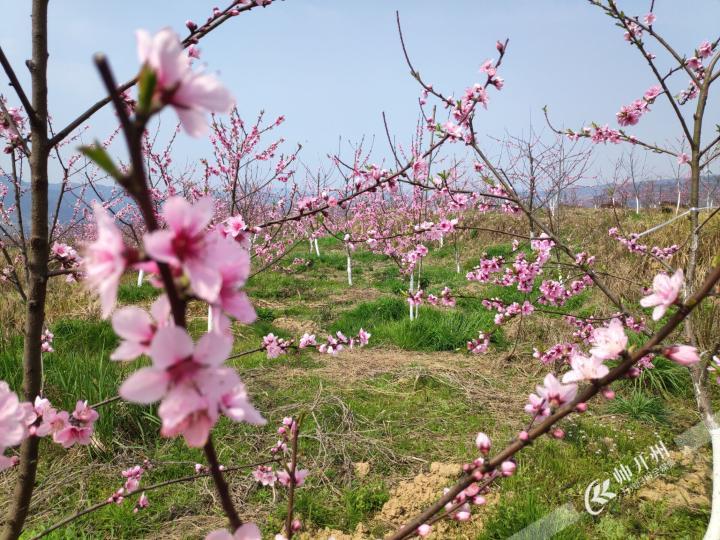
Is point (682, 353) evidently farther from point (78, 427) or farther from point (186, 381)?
point (78, 427)

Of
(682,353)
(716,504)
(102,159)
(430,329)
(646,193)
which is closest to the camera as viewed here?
(102,159)

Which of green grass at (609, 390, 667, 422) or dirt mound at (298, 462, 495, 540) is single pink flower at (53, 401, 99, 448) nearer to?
dirt mound at (298, 462, 495, 540)

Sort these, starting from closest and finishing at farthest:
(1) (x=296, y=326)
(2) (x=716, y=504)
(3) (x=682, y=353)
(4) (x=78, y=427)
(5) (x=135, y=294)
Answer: (3) (x=682, y=353) → (4) (x=78, y=427) → (2) (x=716, y=504) → (1) (x=296, y=326) → (5) (x=135, y=294)

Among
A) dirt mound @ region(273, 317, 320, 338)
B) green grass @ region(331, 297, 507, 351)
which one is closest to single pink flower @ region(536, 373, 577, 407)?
green grass @ region(331, 297, 507, 351)

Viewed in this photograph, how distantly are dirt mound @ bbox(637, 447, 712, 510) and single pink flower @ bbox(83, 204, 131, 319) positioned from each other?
11.4 feet

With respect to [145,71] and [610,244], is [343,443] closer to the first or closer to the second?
[145,71]

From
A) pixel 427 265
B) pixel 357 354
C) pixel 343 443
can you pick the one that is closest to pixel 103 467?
pixel 343 443

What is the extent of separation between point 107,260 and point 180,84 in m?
0.21

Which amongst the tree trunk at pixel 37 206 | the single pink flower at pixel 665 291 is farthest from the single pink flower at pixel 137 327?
the tree trunk at pixel 37 206

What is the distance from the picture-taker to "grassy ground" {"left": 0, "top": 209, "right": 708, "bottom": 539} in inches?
107

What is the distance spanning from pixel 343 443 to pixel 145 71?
3.38 metres

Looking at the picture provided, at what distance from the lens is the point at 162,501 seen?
9.53 feet

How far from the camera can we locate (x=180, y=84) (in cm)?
49

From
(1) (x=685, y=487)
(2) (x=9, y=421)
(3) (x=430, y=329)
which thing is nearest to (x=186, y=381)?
(2) (x=9, y=421)
